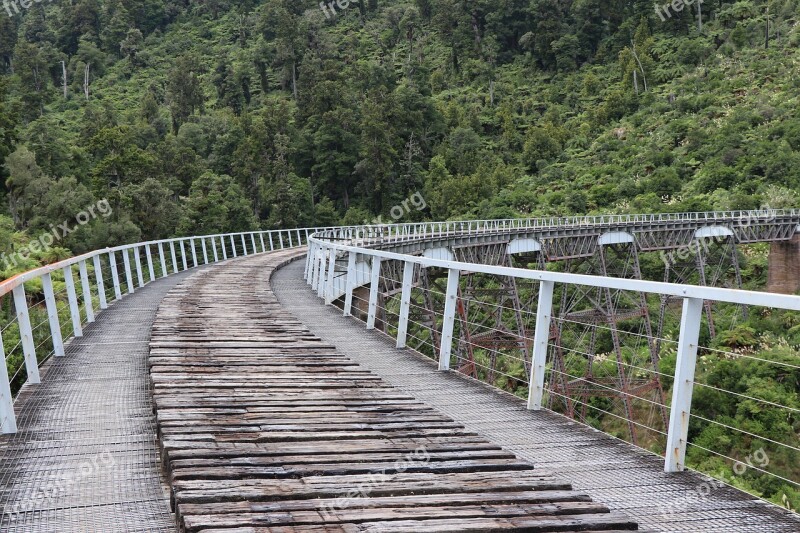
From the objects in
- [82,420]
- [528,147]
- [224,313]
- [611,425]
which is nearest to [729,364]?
[611,425]

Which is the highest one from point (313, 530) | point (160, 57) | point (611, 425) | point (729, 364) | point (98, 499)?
point (160, 57)

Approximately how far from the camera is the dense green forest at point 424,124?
49.2 meters

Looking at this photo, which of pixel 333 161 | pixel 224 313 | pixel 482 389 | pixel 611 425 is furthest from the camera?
Answer: pixel 333 161

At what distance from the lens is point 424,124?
95375 mm

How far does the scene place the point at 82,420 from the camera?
6.89 metres

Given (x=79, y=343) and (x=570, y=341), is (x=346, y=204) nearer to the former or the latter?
(x=570, y=341)

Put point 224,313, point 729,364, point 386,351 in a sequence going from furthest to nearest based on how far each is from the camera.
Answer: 1. point 729,364
2. point 224,313
3. point 386,351

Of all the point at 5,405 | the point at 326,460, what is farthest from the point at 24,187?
the point at 326,460

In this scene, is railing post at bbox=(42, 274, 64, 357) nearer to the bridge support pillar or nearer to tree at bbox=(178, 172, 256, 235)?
tree at bbox=(178, 172, 256, 235)

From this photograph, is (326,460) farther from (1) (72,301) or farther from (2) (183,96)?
(2) (183,96)

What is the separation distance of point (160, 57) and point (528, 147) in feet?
299

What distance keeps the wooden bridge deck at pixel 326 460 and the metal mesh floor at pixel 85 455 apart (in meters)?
0.27

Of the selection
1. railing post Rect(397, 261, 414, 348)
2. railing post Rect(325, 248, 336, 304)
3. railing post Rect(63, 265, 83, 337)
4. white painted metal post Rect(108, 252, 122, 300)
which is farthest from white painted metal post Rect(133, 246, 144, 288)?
railing post Rect(397, 261, 414, 348)

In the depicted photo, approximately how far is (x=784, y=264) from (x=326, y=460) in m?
54.4
